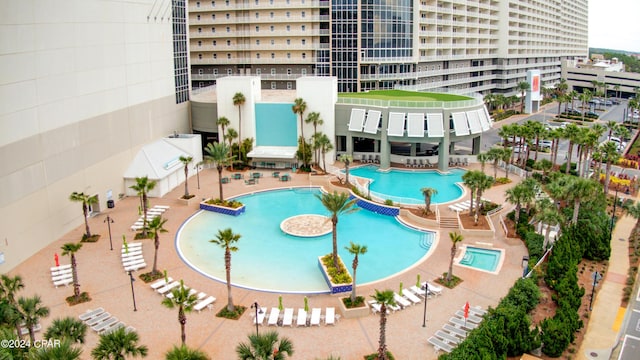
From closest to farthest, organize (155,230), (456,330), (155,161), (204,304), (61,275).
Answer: (456,330), (204,304), (155,230), (61,275), (155,161)

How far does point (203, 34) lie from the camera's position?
87250mm

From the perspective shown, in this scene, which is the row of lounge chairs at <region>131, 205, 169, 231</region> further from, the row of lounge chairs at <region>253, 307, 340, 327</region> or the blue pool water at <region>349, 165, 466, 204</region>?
the blue pool water at <region>349, 165, 466, 204</region>

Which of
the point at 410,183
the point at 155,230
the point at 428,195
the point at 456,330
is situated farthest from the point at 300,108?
the point at 456,330

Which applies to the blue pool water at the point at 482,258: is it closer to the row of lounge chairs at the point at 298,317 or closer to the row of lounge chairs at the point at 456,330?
the row of lounge chairs at the point at 456,330

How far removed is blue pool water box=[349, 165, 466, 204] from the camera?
52.2 m

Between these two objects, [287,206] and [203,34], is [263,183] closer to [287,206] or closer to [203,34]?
[287,206]

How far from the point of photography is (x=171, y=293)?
32.9m

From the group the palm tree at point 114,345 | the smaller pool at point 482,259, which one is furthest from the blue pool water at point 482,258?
the palm tree at point 114,345

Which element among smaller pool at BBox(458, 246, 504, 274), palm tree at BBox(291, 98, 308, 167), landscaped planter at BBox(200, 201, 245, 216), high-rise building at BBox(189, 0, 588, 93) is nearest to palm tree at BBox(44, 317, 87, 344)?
smaller pool at BBox(458, 246, 504, 274)

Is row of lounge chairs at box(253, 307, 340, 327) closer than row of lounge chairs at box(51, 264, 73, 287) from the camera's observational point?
Yes

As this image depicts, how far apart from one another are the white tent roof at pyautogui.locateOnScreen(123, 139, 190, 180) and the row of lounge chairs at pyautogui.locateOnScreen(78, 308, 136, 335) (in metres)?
22.2

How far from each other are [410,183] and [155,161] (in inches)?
1052

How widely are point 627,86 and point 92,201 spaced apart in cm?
13763

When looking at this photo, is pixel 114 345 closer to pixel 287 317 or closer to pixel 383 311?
pixel 287 317
